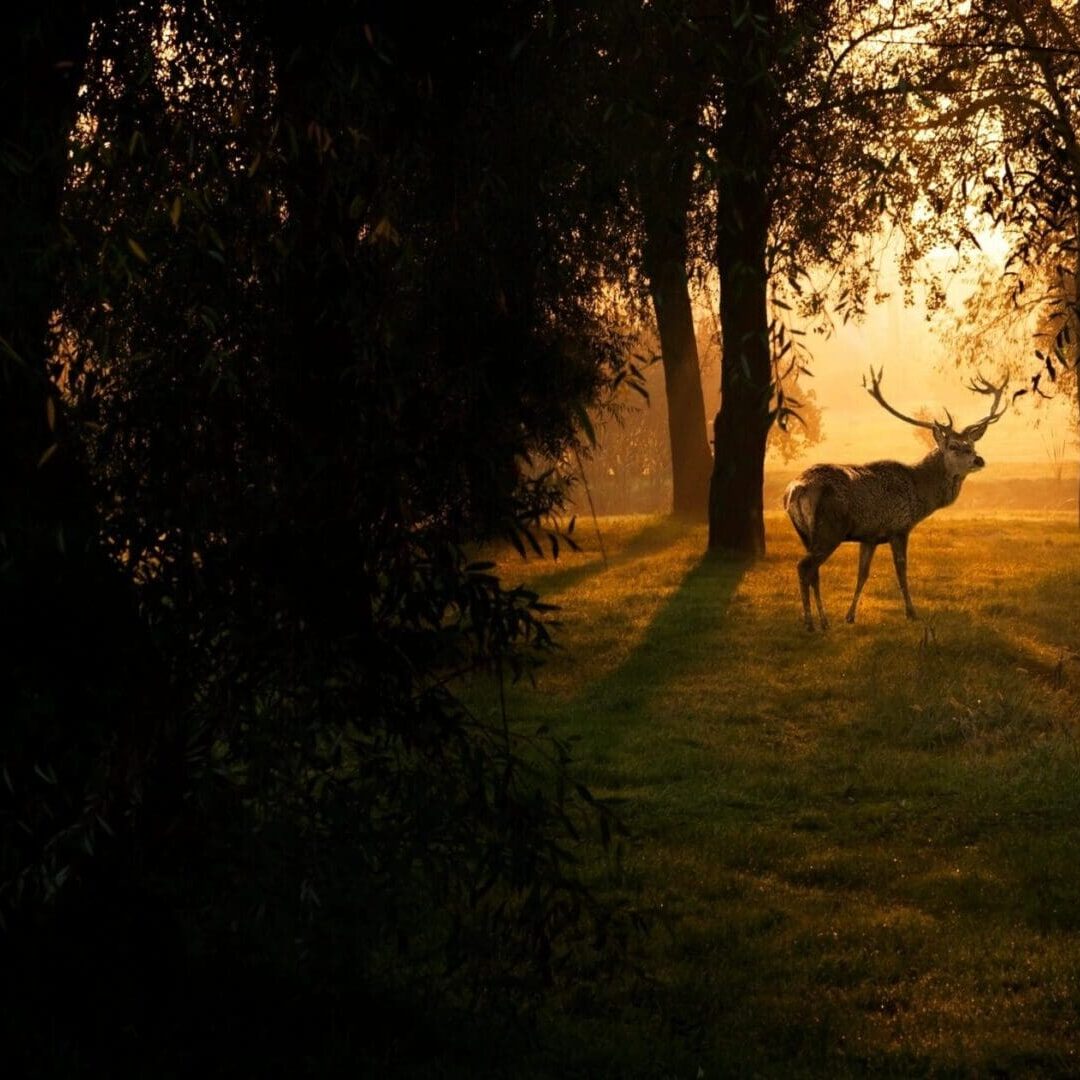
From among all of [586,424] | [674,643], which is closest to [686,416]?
[674,643]

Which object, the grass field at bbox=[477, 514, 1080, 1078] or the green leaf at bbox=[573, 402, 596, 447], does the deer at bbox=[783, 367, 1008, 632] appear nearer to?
the grass field at bbox=[477, 514, 1080, 1078]

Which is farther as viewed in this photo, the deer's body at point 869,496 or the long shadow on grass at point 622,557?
the long shadow on grass at point 622,557

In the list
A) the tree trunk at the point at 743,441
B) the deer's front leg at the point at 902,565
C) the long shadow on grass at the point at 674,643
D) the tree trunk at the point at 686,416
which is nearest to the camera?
the long shadow on grass at the point at 674,643

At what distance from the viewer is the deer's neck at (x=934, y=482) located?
2095 cm

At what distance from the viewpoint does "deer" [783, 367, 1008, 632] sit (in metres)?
19.8

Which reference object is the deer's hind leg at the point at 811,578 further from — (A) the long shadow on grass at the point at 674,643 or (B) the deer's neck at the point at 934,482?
(B) the deer's neck at the point at 934,482

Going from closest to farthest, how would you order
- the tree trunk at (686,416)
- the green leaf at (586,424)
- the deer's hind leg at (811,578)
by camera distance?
the green leaf at (586,424), the deer's hind leg at (811,578), the tree trunk at (686,416)

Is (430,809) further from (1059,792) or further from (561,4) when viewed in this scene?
(1059,792)

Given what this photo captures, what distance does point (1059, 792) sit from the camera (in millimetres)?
12102

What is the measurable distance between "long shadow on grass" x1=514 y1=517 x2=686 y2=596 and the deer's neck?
4.77 metres

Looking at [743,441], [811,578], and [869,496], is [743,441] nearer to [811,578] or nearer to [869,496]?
[869,496]

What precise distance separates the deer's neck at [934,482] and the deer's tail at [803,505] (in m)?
2.06

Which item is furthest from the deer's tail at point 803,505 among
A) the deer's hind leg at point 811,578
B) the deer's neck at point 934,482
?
the deer's neck at point 934,482

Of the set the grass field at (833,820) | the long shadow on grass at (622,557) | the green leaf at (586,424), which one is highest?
the green leaf at (586,424)
